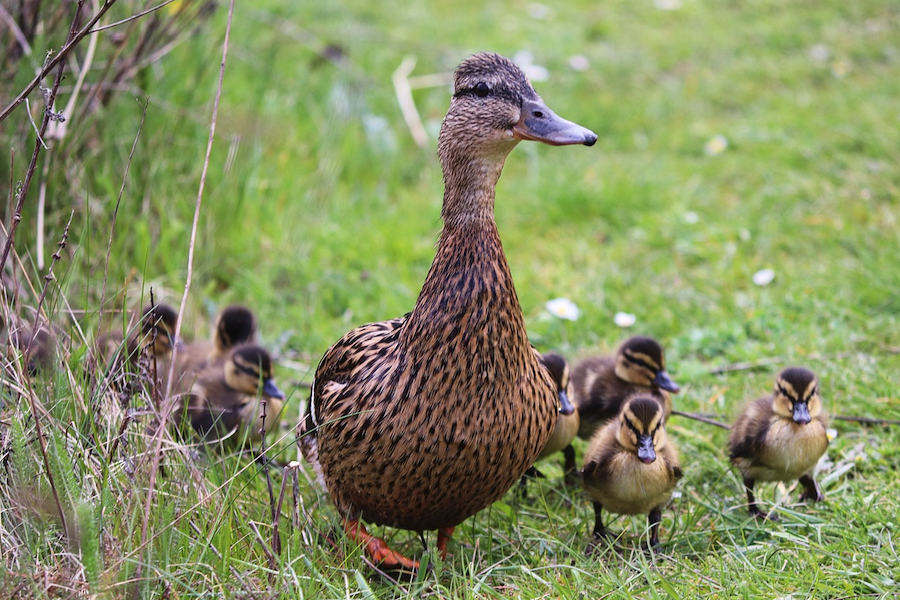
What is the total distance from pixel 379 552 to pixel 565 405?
88 centimetres

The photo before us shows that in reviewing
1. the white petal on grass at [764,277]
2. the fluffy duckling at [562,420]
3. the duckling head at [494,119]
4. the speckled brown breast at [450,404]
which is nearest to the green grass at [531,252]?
the white petal on grass at [764,277]

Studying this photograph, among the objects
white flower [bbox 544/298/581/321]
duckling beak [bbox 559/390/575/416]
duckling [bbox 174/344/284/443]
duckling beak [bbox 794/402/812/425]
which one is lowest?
duckling [bbox 174/344/284/443]

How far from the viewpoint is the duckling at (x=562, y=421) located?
3.44 meters

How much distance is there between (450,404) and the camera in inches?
105

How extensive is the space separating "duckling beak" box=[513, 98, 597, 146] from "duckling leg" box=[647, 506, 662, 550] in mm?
1242

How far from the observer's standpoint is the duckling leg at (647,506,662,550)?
9.99 feet

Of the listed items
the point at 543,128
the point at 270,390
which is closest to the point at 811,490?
the point at 543,128

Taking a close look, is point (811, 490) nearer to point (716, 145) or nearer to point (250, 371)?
point (250, 371)

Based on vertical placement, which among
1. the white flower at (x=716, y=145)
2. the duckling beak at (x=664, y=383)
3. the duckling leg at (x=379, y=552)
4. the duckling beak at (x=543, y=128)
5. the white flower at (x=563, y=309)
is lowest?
the duckling leg at (x=379, y=552)

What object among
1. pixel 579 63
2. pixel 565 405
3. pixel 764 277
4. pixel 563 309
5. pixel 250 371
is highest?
pixel 579 63

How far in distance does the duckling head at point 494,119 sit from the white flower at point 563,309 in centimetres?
198

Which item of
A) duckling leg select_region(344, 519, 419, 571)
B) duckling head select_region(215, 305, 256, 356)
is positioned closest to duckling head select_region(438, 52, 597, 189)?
duckling leg select_region(344, 519, 419, 571)

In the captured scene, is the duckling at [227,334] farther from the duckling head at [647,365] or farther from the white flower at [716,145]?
the white flower at [716,145]

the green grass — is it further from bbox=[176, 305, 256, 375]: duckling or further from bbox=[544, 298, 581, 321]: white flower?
bbox=[176, 305, 256, 375]: duckling
